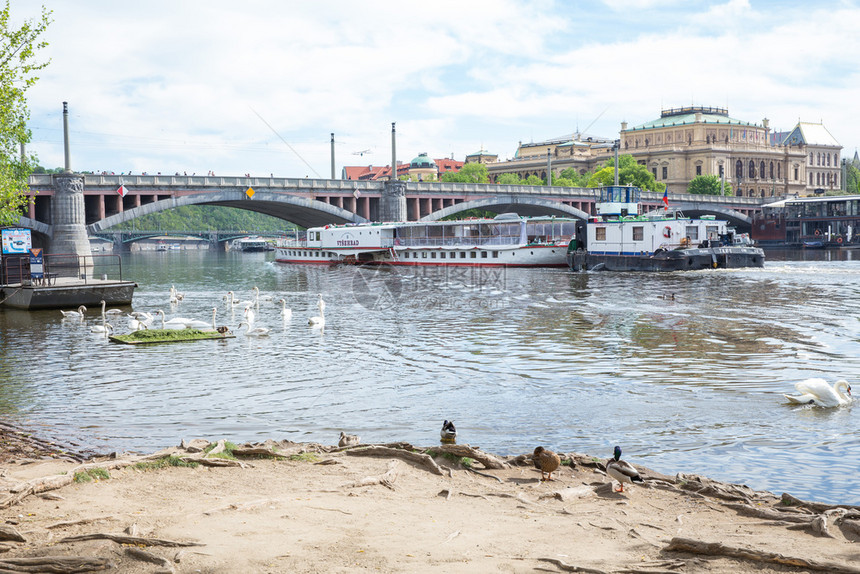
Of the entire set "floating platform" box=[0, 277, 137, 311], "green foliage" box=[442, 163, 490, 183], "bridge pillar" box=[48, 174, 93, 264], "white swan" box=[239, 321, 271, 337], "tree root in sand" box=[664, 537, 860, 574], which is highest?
"green foliage" box=[442, 163, 490, 183]

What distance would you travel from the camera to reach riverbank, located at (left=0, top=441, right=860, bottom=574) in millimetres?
7496

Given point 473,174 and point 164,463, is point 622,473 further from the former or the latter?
point 473,174

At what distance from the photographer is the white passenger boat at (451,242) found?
6906 cm

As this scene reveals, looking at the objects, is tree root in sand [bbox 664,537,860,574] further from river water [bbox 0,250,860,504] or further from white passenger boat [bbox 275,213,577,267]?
white passenger boat [bbox 275,213,577,267]

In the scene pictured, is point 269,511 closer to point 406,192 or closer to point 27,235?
point 27,235

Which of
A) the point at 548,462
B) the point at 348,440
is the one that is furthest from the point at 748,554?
the point at 348,440

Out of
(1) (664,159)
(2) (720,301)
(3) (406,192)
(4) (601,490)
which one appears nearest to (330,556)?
(4) (601,490)

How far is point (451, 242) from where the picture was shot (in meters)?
76.2

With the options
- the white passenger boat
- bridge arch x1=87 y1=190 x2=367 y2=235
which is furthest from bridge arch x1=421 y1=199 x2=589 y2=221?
bridge arch x1=87 y1=190 x2=367 y2=235

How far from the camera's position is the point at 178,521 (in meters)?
8.52

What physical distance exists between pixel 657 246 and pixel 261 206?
4118 cm

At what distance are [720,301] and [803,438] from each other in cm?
2427

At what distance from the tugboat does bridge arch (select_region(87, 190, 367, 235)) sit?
92.6ft

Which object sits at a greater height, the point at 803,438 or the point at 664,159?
the point at 664,159
